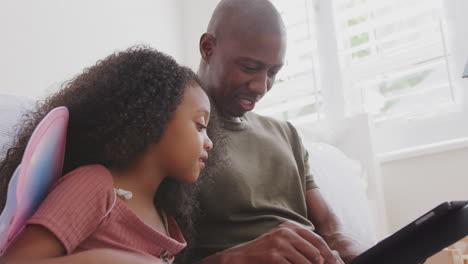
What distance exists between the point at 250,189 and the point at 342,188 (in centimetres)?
56

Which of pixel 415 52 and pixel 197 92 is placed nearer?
pixel 197 92

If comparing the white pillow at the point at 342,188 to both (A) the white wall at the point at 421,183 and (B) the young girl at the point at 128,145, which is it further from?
(B) the young girl at the point at 128,145

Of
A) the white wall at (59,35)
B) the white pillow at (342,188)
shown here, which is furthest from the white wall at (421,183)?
the white wall at (59,35)

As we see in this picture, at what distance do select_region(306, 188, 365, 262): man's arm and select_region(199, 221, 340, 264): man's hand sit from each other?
301 mm

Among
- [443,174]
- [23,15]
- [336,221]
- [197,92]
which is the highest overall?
[23,15]

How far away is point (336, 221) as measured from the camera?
1100mm

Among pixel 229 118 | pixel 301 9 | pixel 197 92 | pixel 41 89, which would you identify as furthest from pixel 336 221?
pixel 301 9

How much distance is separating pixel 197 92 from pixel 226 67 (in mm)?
292

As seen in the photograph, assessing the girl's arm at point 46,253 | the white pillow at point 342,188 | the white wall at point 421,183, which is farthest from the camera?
the white wall at point 421,183

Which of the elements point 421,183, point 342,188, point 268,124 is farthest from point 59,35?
point 421,183

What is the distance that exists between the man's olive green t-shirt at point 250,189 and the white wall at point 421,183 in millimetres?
994

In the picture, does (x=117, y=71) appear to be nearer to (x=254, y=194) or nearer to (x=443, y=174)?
(x=254, y=194)

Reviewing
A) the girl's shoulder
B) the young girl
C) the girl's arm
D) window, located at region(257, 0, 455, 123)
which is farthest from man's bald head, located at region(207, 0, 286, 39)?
window, located at region(257, 0, 455, 123)

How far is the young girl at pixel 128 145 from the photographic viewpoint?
0.64m
